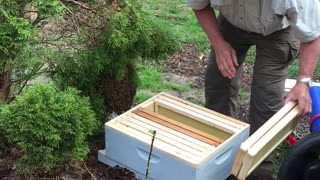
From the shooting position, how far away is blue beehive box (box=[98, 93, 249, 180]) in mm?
2688

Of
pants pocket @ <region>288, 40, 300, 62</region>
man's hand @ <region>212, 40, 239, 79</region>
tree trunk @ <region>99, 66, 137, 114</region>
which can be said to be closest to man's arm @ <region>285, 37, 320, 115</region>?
pants pocket @ <region>288, 40, 300, 62</region>

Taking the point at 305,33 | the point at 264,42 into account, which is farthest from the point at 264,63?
the point at 305,33

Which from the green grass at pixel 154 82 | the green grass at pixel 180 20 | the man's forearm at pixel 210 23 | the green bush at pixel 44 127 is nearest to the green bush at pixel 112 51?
the man's forearm at pixel 210 23

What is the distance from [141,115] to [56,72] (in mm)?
536

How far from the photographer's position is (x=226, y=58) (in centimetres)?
305

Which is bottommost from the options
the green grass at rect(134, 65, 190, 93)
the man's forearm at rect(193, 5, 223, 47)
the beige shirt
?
the green grass at rect(134, 65, 190, 93)

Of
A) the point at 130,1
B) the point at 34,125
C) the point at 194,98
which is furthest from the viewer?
the point at 194,98

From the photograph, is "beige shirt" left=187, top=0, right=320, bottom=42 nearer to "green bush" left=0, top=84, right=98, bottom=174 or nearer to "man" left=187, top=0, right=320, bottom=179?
"man" left=187, top=0, right=320, bottom=179

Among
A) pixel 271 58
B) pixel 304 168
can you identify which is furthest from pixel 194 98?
pixel 304 168

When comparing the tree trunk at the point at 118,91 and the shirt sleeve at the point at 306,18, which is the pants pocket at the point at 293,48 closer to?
the shirt sleeve at the point at 306,18

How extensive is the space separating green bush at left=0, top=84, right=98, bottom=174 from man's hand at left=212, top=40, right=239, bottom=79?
89 cm

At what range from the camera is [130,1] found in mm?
2969

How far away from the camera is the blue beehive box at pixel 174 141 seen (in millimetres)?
2688

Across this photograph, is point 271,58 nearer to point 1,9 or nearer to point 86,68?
point 86,68
